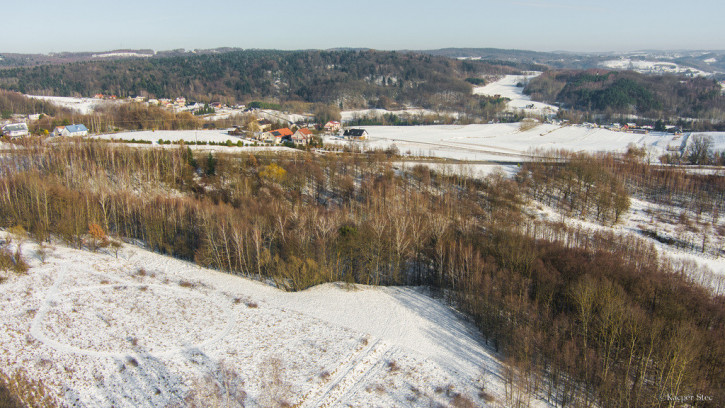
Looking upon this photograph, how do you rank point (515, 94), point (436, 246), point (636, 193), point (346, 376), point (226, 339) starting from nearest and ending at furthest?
point (346, 376) → point (226, 339) → point (436, 246) → point (636, 193) → point (515, 94)

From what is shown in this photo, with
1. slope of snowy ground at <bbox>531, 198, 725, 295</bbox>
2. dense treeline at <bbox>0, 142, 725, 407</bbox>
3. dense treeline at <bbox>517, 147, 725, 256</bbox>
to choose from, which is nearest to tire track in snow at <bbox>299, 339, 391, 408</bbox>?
dense treeline at <bbox>0, 142, 725, 407</bbox>

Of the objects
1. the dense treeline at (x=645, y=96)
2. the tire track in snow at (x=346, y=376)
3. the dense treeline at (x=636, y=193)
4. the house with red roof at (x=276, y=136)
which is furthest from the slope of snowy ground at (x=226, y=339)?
the dense treeline at (x=645, y=96)

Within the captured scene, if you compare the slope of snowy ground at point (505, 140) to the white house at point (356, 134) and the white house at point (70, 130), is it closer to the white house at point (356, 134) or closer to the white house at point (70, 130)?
the white house at point (356, 134)

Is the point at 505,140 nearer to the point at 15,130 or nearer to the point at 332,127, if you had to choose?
the point at 332,127

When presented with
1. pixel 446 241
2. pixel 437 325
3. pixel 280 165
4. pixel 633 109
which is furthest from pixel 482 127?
pixel 437 325

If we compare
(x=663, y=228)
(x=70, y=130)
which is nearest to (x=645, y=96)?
(x=663, y=228)
